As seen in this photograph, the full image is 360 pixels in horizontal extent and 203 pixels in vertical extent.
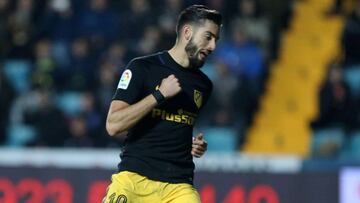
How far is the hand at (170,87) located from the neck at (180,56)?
34cm

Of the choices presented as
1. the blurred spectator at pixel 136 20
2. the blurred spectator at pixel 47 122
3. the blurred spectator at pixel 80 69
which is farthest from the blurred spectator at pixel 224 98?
the blurred spectator at pixel 47 122

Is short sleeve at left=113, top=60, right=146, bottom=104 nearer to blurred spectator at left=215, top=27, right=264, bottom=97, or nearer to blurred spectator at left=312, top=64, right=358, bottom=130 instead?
blurred spectator at left=312, top=64, right=358, bottom=130

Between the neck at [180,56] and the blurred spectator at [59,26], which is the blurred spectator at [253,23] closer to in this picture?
the blurred spectator at [59,26]

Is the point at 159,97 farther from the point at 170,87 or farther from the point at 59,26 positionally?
the point at 59,26

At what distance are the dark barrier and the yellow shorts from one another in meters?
Answer: 3.59

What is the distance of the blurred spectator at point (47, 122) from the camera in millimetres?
12914

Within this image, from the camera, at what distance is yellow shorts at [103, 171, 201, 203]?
635cm

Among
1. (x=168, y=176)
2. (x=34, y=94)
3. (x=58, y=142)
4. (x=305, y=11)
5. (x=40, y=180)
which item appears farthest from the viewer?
(x=305, y=11)

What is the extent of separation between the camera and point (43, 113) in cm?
1324

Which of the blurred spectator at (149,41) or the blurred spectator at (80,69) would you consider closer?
the blurred spectator at (149,41)

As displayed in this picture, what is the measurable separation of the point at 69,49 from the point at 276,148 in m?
3.17

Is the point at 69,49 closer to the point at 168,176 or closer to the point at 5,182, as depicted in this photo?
the point at 5,182

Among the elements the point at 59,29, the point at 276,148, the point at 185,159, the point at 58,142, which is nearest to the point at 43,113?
the point at 58,142

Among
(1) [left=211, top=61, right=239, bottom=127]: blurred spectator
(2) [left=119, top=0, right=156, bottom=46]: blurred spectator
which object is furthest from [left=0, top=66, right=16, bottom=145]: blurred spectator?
(1) [left=211, top=61, right=239, bottom=127]: blurred spectator
